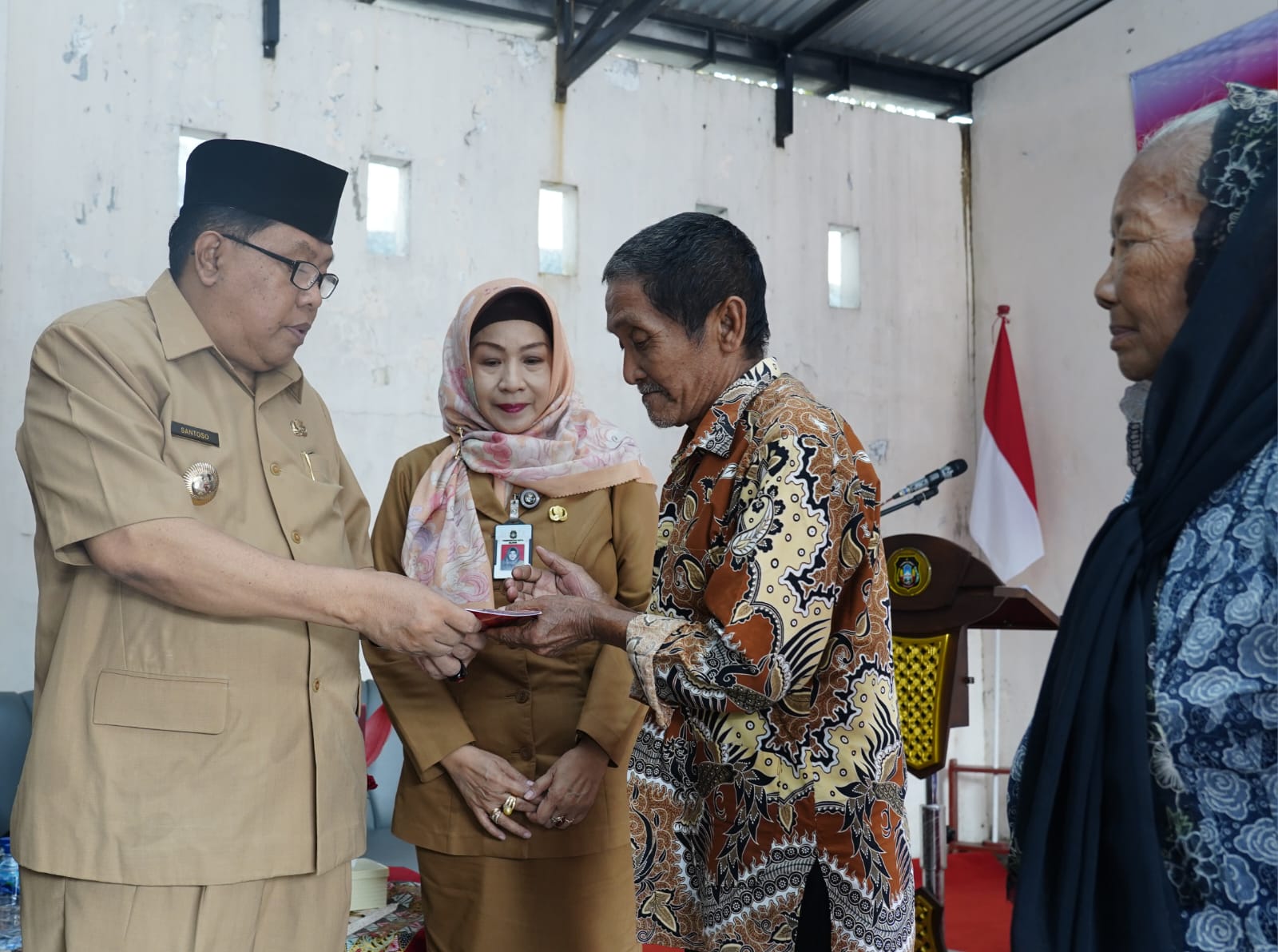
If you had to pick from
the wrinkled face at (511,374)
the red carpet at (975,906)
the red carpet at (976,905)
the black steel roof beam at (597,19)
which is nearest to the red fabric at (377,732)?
the red carpet at (975,906)

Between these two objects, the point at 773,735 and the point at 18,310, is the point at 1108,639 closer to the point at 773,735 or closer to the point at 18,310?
the point at 773,735

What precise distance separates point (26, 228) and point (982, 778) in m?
4.96

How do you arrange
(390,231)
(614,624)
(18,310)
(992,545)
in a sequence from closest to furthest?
1. (614,624)
2. (18,310)
3. (390,231)
4. (992,545)

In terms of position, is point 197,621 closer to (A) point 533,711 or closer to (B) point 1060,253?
(A) point 533,711

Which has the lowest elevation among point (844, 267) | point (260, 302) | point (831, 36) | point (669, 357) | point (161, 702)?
point (161, 702)

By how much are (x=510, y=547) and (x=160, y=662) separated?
78cm

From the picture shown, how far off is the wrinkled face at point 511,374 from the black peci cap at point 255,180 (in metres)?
0.55

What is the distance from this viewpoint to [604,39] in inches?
182

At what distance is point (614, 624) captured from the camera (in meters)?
1.66

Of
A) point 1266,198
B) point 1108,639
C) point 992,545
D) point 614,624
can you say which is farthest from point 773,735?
point 992,545

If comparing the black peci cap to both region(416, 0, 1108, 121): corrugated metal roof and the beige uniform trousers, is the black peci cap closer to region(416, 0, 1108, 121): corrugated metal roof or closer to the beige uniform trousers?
the beige uniform trousers

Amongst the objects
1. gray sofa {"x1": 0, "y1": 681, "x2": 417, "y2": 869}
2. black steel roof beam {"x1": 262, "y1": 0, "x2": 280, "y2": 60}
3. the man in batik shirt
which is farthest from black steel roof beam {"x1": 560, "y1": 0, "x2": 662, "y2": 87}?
the man in batik shirt

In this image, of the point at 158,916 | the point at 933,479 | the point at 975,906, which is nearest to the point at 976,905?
the point at 975,906

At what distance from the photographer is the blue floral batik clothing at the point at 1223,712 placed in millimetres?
953
